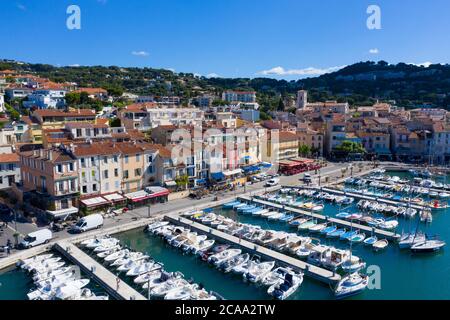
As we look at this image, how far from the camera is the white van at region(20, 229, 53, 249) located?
25438 millimetres

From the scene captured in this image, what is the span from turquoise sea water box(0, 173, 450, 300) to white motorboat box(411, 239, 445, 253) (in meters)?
0.44

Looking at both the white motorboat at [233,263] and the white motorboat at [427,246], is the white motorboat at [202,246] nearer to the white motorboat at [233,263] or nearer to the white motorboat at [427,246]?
the white motorboat at [233,263]

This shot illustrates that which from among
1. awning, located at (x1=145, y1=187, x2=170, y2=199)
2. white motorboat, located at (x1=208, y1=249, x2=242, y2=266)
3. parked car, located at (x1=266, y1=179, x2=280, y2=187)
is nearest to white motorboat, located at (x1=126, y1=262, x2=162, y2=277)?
white motorboat, located at (x1=208, y1=249, x2=242, y2=266)

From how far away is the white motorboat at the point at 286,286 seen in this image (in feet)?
67.6

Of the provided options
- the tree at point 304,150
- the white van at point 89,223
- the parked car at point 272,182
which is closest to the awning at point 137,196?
the white van at point 89,223

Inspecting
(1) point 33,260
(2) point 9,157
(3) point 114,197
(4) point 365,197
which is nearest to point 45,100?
(2) point 9,157

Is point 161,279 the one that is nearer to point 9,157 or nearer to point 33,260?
point 33,260

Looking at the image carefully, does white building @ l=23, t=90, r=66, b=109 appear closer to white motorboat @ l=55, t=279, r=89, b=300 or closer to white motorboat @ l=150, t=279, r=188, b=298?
white motorboat @ l=55, t=279, r=89, b=300

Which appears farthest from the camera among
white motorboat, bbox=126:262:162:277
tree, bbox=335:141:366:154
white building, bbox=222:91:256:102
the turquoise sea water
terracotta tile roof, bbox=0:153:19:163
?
white building, bbox=222:91:256:102

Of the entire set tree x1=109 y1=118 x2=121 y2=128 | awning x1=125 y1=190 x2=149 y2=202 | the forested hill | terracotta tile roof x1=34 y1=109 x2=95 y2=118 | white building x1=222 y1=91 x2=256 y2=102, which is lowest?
awning x1=125 y1=190 x2=149 y2=202

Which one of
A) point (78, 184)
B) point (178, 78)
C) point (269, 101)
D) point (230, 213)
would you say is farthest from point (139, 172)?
point (178, 78)

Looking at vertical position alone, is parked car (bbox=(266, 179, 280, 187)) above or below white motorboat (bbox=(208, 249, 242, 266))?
above
